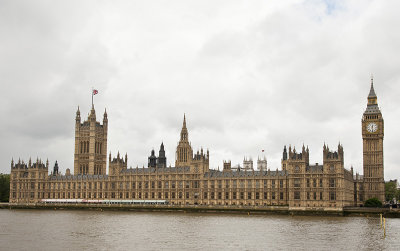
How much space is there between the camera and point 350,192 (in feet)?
432

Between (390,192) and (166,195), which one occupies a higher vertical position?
(390,192)

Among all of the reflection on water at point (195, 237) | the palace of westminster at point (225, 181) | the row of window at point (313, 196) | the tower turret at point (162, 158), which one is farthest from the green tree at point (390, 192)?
the reflection on water at point (195, 237)

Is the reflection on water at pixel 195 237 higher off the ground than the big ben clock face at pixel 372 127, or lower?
lower

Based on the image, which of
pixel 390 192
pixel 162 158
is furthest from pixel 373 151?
pixel 162 158

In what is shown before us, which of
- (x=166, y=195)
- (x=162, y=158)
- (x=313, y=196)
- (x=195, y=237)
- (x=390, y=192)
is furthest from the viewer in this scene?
(x=162, y=158)

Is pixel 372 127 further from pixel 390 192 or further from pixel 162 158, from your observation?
pixel 162 158

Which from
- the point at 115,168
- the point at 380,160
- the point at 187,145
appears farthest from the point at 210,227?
the point at 187,145

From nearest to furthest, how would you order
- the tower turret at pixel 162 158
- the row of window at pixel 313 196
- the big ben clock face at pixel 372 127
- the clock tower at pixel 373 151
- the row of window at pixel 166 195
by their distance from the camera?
the row of window at pixel 313 196, the row of window at pixel 166 195, the clock tower at pixel 373 151, the big ben clock face at pixel 372 127, the tower turret at pixel 162 158

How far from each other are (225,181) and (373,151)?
4052 centimetres

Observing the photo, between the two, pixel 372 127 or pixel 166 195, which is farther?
pixel 166 195

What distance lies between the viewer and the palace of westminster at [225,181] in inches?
4813

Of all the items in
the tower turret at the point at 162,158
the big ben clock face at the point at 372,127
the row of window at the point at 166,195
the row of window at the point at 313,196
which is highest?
the big ben clock face at the point at 372,127

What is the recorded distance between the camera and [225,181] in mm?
139125

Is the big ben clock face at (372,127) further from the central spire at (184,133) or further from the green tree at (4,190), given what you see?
the green tree at (4,190)
